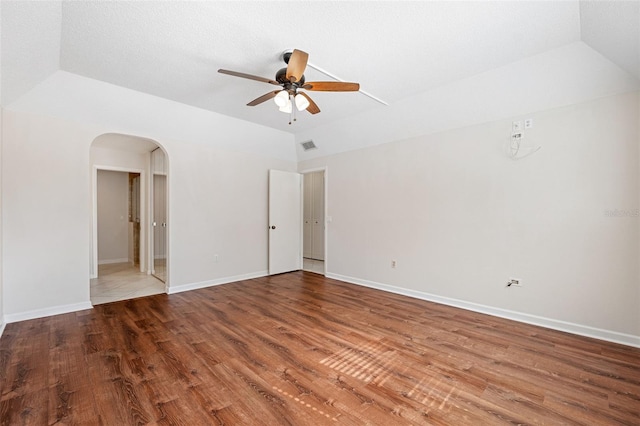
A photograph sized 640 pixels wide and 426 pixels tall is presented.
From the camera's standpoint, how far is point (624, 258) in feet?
9.19

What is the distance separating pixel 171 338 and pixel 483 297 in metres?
3.72

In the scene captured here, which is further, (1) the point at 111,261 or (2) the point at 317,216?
(2) the point at 317,216

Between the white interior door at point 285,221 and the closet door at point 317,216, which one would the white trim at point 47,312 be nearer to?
the white interior door at point 285,221

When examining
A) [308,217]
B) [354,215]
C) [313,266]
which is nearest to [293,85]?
[354,215]

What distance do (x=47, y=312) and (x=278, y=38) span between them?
164 inches

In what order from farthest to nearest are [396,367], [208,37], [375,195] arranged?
[375,195] → [208,37] → [396,367]

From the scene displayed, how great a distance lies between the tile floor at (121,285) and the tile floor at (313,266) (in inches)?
115

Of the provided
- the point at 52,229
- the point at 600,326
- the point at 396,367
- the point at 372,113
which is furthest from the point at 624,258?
the point at 52,229

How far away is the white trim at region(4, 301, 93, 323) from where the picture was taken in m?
3.27

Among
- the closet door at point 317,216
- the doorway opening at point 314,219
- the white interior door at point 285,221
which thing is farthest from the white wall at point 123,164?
the closet door at point 317,216

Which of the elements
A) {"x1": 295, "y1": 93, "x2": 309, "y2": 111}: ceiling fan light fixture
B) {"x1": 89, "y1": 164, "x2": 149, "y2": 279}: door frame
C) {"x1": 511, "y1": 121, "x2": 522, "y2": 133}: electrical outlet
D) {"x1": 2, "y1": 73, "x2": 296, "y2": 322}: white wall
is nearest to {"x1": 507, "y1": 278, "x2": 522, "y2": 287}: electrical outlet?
{"x1": 511, "y1": 121, "x2": 522, "y2": 133}: electrical outlet

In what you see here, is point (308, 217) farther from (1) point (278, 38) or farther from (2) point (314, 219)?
(1) point (278, 38)

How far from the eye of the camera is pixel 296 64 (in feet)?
7.93

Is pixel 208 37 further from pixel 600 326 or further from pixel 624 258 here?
pixel 600 326
